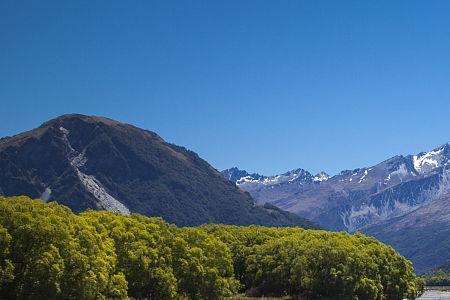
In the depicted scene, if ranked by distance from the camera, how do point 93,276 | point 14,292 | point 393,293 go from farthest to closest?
point 393,293 < point 93,276 < point 14,292

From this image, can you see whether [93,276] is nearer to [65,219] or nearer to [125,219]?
[65,219]

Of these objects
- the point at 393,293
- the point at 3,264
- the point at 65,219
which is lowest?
the point at 393,293

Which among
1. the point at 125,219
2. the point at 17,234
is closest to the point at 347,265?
the point at 125,219

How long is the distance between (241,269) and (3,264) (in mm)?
86121

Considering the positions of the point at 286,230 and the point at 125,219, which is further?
the point at 286,230

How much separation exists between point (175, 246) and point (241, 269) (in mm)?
43074

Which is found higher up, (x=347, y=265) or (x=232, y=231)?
(x=232, y=231)

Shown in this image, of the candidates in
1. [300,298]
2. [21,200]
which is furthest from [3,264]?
[300,298]

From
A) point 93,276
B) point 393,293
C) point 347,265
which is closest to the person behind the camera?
point 93,276

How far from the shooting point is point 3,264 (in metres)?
89.2

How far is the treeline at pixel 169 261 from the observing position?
90.8 meters

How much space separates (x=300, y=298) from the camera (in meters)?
147

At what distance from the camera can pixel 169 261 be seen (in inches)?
4855

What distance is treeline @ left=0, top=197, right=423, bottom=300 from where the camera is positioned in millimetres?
90750
